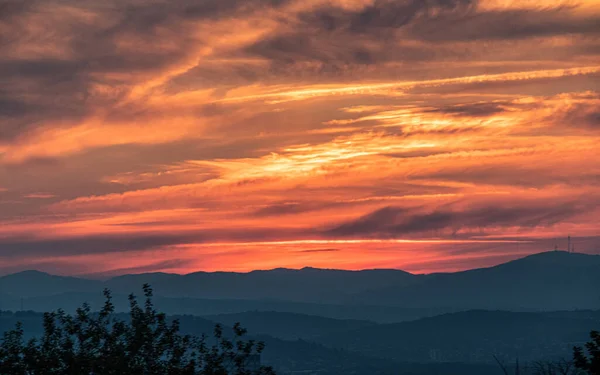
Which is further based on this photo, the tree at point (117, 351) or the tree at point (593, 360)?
the tree at point (593, 360)

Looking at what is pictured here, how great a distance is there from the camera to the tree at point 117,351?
4688 cm

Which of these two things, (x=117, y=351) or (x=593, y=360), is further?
(x=593, y=360)

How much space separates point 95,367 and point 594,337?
30117 mm

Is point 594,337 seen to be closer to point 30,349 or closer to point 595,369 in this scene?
point 595,369

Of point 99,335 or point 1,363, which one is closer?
point 1,363

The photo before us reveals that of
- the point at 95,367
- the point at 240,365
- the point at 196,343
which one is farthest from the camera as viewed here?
the point at 196,343

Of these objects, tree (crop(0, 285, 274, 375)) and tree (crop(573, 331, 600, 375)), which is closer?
tree (crop(0, 285, 274, 375))

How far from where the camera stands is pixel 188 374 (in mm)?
47156

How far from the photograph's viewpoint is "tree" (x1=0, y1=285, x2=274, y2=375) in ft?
154

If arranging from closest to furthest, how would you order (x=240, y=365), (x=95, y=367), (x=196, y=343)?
(x=95, y=367), (x=240, y=365), (x=196, y=343)

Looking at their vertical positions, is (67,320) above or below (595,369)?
above

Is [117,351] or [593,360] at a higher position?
[117,351]

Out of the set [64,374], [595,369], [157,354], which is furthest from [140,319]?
[595,369]

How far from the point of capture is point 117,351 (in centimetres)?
4919
